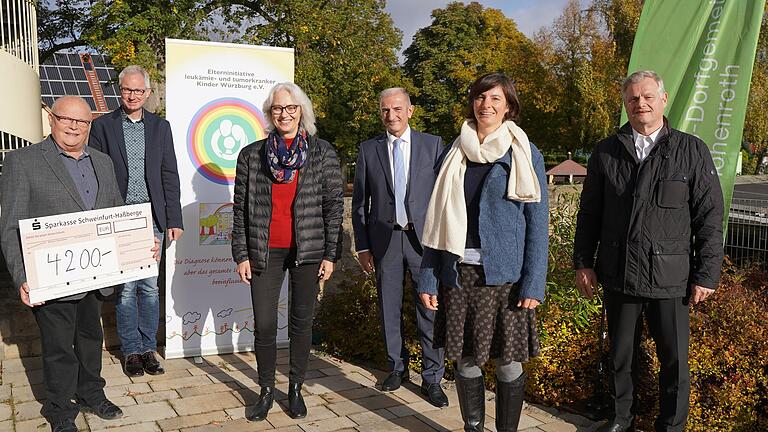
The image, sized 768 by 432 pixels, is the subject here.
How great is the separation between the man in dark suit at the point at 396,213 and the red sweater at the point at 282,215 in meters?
0.70

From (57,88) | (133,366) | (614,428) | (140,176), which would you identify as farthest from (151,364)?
(57,88)

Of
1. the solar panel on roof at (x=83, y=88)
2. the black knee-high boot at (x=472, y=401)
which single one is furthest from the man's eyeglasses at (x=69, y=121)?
A: the solar panel on roof at (x=83, y=88)

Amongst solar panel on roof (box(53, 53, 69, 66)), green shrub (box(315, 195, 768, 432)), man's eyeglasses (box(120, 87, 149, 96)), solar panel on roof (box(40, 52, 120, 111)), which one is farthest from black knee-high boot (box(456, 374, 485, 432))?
solar panel on roof (box(53, 53, 69, 66))

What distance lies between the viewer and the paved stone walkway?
384cm

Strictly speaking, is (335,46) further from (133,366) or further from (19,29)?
(133,366)

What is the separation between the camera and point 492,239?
305 centimetres

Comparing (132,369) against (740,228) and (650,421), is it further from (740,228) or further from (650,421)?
(740,228)

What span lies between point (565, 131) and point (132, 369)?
2429 centimetres

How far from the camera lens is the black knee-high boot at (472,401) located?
130 inches

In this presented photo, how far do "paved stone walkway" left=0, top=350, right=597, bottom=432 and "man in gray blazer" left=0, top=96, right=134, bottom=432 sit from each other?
405 mm

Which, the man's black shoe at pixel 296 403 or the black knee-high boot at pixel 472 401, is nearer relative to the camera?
the black knee-high boot at pixel 472 401

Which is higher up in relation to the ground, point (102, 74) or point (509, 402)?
point (102, 74)

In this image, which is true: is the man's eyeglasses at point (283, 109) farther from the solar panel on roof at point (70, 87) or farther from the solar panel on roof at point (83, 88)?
the solar panel on roof at point (70, 87)

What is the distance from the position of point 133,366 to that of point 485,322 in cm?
292
